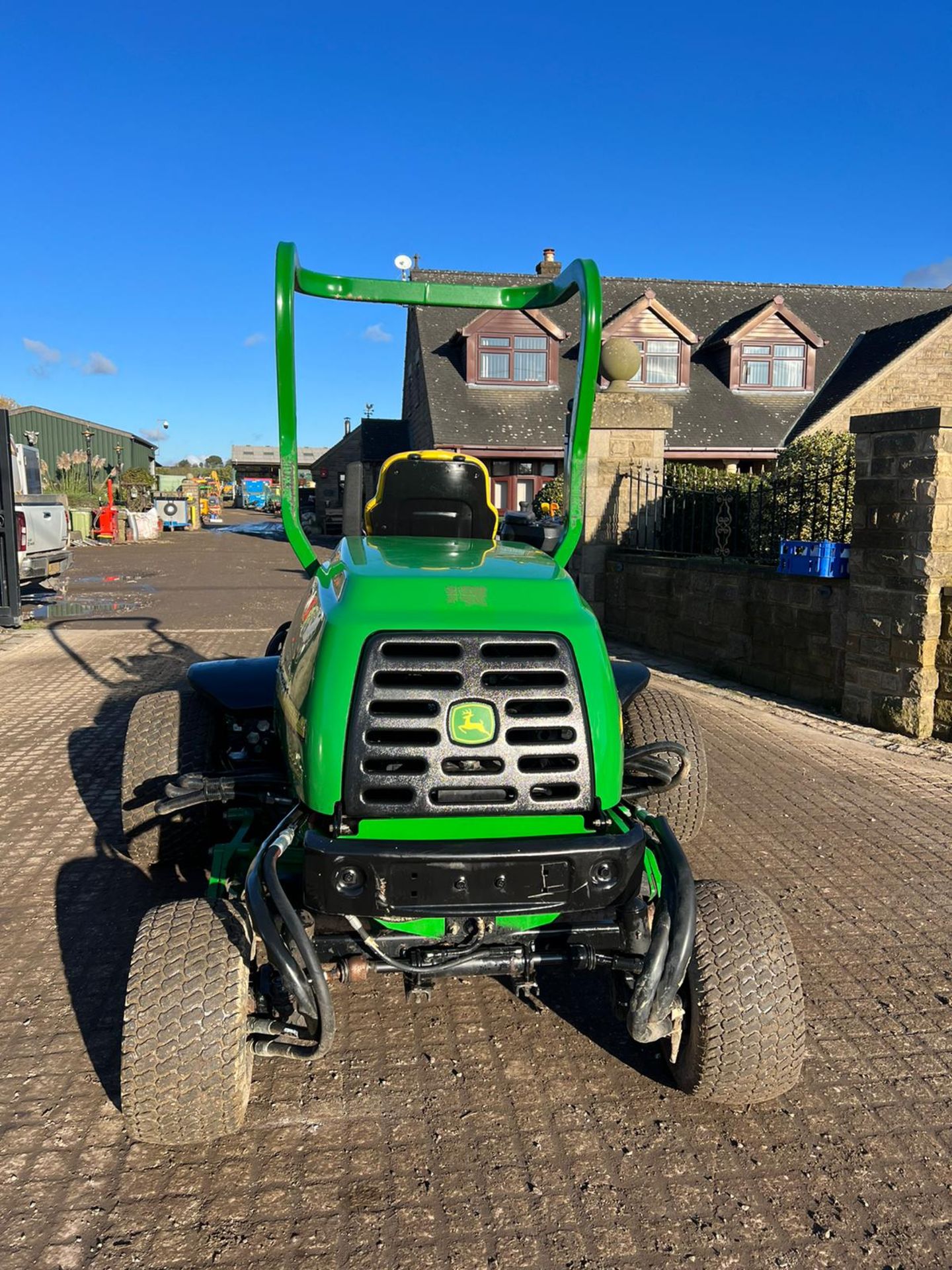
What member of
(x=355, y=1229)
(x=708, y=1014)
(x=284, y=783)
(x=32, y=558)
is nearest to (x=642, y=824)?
(x=708, y=1014)

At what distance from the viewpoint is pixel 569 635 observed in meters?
2.75

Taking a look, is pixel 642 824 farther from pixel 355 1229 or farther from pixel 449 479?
pixel 449 479

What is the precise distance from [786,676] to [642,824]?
5.58 metres

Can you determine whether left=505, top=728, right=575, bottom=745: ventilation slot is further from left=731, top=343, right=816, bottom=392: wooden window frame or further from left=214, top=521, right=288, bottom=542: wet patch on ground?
left=214, top=521, right=288, bottom=542: wet patch on ground

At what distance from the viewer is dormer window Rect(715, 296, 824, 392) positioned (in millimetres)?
24875

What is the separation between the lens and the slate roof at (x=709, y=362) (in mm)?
24125

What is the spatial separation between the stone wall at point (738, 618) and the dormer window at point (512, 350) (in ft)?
51.2

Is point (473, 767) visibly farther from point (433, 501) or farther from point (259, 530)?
point (259, 530)

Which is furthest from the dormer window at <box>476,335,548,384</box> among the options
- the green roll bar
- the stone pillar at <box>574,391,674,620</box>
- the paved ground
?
the paved ground

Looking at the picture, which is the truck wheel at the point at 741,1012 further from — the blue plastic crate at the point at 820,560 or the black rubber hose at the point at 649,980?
the blue plastic crate at the point at 820,560

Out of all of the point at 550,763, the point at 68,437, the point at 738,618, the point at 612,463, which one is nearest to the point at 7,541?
the point at 612,463

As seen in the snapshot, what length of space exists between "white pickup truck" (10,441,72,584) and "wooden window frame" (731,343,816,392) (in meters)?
17.9

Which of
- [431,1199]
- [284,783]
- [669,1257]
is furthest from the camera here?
[284,783]

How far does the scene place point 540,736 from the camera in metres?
2.69
